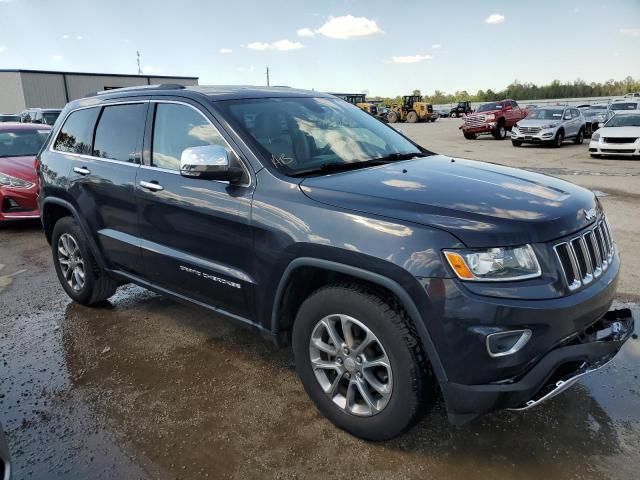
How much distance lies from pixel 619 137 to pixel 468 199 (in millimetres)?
14910

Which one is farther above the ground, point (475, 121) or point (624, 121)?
point (624, 121)

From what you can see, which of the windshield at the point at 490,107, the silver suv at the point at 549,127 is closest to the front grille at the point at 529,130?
the silver suv at the point at 549,127

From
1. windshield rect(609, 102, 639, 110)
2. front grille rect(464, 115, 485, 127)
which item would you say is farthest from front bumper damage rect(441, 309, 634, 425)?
windshield rect(609, 102, 639, 110)

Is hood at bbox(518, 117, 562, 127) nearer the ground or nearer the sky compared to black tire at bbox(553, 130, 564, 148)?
nearer the sky

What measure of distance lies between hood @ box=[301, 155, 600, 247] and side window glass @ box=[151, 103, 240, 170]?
87 centimetres

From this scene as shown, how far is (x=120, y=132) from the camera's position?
402 cm

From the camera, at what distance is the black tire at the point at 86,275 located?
4500mm

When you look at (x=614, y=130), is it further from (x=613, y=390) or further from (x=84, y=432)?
(x=84, y=432)

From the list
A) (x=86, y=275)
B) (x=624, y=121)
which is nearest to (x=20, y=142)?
(x=86, y=275)

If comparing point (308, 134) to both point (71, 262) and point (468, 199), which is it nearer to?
point (468, 199)

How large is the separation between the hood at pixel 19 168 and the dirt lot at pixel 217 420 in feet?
13.0

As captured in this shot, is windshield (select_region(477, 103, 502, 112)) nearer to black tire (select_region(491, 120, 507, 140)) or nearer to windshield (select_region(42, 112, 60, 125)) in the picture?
black tire (select_region(491, 120, 507, 140))

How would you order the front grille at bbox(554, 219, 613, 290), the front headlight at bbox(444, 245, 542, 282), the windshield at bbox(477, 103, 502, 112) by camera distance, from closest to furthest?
the front headlight at bbox(444, 245, 542, 282) → the front grille at bbox(554, 219, 613, 290) → the windshield at bbox(477, 103, 502, 112)

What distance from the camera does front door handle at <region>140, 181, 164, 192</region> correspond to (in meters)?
3.54
